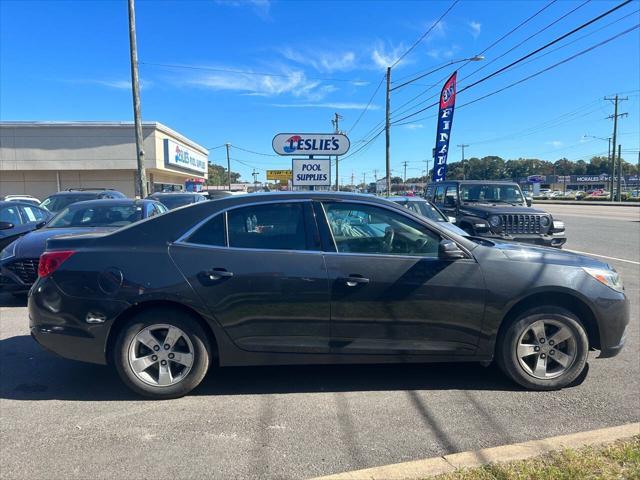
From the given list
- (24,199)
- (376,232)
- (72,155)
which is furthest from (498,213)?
(72,155)

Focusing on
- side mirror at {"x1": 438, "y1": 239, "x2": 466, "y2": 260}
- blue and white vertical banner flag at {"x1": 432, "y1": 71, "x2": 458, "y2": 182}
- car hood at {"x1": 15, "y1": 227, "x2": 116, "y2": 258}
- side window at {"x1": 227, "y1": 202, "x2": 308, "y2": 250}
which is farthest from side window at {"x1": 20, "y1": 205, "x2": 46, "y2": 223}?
blue and white vertical banner flag at {"x1": 432, "y1": 71, "x2": 458, "y2": 182}

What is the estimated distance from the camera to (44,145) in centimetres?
3086

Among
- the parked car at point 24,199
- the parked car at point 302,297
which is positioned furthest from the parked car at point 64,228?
the parked car at point 24,199

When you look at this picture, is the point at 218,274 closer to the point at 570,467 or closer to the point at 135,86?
the point at 570,467

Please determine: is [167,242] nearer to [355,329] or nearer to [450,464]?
[355,329]

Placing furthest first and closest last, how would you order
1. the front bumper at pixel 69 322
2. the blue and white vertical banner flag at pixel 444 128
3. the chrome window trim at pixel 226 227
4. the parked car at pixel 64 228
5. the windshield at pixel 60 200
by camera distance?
the blue and white vertical banner flag at pixel 444 128
the windshield at pixel 60 200
the parked car at pixel 64 228
the chrome window trim at pixel 226 227
the front bumper at pixel 69 322

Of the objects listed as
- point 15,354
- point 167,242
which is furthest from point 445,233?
point 15,354

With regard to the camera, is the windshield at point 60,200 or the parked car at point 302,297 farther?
the windshield at point 60,200

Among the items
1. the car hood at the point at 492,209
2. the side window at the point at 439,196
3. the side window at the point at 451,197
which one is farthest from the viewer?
the side window at the point at 439,196

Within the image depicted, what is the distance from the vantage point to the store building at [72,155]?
30.7 m

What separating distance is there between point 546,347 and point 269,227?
8.19ft

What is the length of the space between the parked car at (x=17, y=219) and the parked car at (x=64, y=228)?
3.62ft

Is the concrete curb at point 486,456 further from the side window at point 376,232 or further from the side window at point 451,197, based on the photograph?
the side window at point 451,197

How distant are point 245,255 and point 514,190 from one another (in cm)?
996
